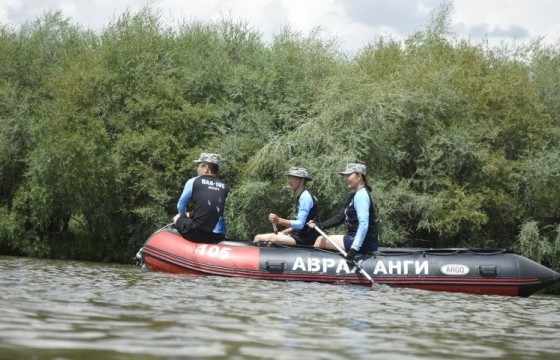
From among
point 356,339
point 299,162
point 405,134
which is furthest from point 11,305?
point 405,134

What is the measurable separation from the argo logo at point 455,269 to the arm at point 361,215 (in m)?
1.14

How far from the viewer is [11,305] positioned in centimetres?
669

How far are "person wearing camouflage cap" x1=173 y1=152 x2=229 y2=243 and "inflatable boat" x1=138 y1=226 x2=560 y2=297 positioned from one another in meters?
0.58

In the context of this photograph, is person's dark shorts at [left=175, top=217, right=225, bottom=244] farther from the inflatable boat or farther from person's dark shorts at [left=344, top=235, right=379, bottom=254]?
person's dark shorts at [left=344, top=235, right=379, bottom=254]

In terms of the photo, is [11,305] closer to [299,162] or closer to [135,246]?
[299,162]

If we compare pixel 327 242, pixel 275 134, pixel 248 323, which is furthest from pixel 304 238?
pixel 275 134

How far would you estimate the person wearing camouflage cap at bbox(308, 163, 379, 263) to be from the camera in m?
12.1

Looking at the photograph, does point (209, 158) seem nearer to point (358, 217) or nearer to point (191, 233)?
point (191, 233)

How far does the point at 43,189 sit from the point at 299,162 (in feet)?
24.8

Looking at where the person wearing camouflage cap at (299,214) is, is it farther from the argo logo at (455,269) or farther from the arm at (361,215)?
the argo logo at (455,269)

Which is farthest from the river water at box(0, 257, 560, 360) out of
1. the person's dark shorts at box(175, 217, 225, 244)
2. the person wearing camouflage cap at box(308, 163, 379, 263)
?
the person's dark shorts at box(175, 217, 225, 244)

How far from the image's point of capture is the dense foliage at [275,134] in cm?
2345

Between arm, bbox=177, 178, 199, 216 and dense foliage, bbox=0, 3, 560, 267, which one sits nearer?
arm, bbox=177, 178, 199, 216

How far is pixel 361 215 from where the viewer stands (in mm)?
12156
